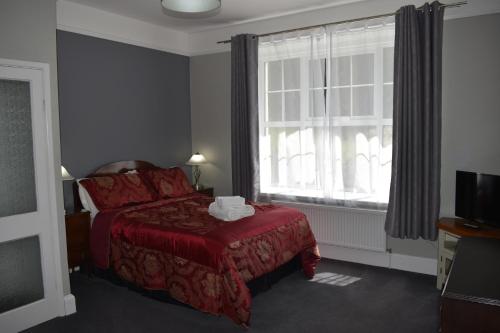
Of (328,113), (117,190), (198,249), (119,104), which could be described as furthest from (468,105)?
(119,104)

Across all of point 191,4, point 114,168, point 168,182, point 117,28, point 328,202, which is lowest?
point 328,202

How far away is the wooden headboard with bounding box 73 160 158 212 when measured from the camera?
4246 millimetres

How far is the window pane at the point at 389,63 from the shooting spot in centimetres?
407

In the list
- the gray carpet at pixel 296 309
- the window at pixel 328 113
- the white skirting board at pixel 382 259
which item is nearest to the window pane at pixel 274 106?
the window at pixel 328 113

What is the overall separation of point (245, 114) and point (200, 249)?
2242 mm

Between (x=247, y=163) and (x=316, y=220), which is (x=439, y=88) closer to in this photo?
(x=316, y=220)

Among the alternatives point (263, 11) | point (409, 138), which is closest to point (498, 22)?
point (409, 138)

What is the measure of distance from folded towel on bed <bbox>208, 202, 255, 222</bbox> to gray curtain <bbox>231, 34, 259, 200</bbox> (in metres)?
1.19

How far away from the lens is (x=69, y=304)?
331cm

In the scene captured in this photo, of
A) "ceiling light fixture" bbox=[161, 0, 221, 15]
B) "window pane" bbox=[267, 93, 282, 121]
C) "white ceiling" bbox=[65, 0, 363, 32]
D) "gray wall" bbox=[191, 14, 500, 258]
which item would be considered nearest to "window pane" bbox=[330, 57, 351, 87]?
"white ceiling" bbox=[65, 0, 363, 32]

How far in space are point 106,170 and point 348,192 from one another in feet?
8.96

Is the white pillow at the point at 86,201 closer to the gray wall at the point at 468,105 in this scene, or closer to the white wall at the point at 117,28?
the white wall at the point at 117,28

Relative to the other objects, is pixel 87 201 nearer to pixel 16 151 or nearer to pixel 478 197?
pixel 16 151

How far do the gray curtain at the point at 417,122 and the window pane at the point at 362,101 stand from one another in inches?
13.3
